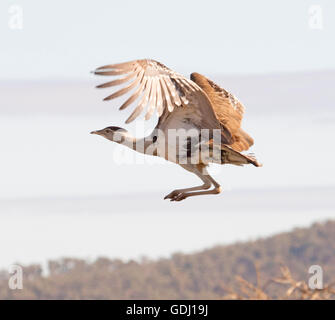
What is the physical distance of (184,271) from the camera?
128 metres

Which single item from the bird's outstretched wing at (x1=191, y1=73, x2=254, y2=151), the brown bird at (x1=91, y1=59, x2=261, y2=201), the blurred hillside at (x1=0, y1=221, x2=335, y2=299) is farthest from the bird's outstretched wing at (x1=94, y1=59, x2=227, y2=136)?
the blurred hillside at (x1=0, y1=221, x2=335, y2=299)

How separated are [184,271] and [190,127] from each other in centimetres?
11253

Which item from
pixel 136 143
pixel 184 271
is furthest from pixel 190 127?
pixel 184 271

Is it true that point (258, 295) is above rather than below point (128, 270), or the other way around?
below

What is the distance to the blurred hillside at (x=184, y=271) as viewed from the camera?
114 m

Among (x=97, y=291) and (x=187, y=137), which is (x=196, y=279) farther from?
(x=187, y=137)

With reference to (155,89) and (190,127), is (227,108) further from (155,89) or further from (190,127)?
(155,89)

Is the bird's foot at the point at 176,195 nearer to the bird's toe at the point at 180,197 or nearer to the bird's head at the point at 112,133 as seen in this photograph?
the bird's toe at the point at 180,197

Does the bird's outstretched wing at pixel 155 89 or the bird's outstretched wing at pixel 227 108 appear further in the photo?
the bird's outstretched wing at pixel 227 108

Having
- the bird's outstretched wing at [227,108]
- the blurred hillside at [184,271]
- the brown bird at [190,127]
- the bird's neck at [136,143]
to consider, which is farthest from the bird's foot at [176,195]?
the blurred hillside at [184,271]

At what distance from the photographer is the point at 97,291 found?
4587 inches
